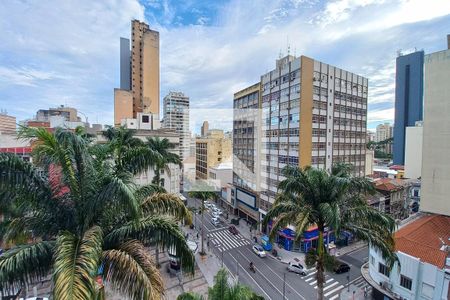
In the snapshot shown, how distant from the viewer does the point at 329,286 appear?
21562 millimetres

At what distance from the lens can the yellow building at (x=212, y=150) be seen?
2271 inches

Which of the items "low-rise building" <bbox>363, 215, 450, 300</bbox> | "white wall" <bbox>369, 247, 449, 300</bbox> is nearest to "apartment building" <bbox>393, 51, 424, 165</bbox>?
"low-rise building" <bbox>363, 215, 450, 300</bbox>

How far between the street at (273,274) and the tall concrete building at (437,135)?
34.3ft

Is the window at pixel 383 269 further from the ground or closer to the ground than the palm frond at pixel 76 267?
closer to the ground

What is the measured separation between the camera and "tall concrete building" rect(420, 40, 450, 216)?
890 inches

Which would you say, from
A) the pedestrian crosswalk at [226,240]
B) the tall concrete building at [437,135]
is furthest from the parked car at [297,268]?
the tall concrete building at [437,135]

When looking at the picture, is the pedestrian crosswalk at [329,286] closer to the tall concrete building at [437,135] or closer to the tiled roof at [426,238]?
the tiled roof at [426,238]

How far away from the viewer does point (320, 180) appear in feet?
37.5

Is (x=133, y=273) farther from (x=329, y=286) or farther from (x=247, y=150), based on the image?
(x=247, y=150)

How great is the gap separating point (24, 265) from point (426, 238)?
25214 millimetres

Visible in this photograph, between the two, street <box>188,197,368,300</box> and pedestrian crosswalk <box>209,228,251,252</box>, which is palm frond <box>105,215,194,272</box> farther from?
pedestrian crosswalk <box>209,228,251,252</box>

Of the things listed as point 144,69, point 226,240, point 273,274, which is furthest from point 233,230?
point 144,69

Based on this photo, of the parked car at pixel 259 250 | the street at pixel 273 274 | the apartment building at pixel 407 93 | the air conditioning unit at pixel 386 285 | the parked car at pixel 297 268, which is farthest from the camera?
the apartment building at pixel 407 93

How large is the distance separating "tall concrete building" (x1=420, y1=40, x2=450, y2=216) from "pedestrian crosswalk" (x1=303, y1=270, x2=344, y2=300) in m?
13.2
